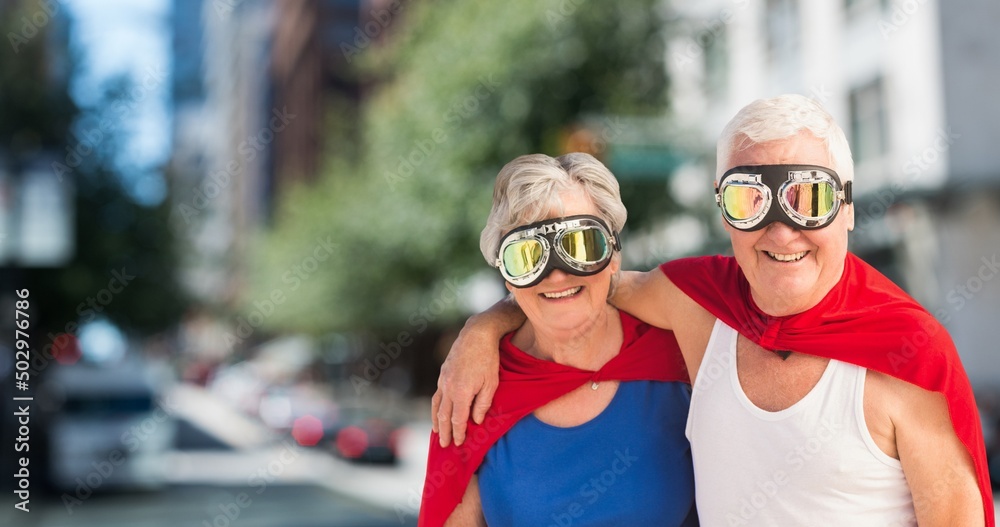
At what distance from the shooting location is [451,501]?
2.54 metres

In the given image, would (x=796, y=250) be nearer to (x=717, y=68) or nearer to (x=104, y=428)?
(x=104, y=428)

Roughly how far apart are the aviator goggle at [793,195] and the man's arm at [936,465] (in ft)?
1.30

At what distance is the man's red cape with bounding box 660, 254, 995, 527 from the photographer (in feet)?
6.40

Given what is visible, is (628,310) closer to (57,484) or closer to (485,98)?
(485,98)

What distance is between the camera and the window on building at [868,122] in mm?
18672

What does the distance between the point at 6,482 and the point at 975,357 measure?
18.1 meters

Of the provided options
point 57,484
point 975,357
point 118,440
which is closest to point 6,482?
point 57,484

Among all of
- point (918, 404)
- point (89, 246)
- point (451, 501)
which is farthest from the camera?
point (89, 246)

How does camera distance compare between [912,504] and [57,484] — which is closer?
[912,504]

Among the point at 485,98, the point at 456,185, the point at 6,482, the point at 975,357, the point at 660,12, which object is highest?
the point at 660,12

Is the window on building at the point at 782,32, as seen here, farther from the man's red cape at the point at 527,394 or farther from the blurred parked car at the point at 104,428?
the man's red cape at the point at 527,394

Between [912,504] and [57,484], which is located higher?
[912,504]

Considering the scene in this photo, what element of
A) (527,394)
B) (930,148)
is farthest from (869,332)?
(930,148)

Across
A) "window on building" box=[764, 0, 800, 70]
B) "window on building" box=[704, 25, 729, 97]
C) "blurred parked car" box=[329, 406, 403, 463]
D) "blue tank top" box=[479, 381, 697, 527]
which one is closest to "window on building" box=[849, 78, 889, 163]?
"window on building" box=[764, 0, 800, 70]
